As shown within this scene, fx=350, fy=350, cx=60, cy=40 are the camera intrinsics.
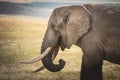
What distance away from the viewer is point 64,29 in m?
3.36

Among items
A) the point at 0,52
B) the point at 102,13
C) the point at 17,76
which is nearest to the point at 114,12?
the point at 102,13

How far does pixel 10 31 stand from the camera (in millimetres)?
4809

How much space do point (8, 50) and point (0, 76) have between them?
0.43m

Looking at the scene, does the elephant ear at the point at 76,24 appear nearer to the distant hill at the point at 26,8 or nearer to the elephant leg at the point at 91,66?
the elephant leg at the point at 91,66

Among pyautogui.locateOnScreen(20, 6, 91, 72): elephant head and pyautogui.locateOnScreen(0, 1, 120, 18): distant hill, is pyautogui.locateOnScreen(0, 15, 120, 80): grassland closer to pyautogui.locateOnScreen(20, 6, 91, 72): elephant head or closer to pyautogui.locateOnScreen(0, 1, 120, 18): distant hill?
pyautogui.locateOnScreen(0, 1, 120, 18): distant hill

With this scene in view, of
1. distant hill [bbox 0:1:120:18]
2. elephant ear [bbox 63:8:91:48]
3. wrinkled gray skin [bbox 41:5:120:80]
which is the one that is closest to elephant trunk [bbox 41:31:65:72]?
wrinkled gray skin [bbox 41:5:120:80]

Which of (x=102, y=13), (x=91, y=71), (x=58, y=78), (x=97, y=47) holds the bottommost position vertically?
(x=58, y=78)

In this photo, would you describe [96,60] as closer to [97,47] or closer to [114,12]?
[97,47]

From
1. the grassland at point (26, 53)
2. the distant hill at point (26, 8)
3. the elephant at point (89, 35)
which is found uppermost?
the elephant at point (89, 35)

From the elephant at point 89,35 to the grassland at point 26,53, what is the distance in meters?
0.96

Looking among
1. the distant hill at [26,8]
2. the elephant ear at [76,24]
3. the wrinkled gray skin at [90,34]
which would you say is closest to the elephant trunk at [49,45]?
the wrinkled gray skin at [90,34]

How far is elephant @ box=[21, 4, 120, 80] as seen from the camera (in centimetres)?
320

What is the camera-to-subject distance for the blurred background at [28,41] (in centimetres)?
434

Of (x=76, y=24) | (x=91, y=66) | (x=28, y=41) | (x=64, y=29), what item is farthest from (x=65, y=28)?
(x=28, y=41)
